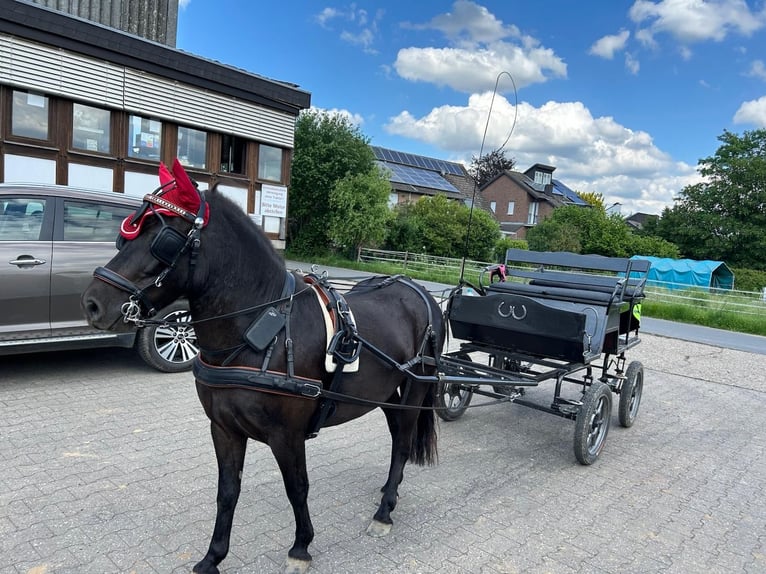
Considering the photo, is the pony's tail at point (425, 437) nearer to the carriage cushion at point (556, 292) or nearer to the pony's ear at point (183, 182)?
the carriage cushion at point (556, 292)

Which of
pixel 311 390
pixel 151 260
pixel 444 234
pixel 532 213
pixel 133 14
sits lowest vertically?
pixel 311 390

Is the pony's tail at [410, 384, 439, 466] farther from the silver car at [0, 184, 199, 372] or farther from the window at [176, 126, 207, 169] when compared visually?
the window at [176, 126, 207, 169]

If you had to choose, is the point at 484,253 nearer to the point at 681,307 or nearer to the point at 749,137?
the point at 681,307

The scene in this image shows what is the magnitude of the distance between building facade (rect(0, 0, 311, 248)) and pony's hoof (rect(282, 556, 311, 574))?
22.2ft

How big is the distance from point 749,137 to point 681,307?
1468 inches

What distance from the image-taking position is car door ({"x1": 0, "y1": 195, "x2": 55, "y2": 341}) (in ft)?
17.5

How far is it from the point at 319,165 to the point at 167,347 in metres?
22.0

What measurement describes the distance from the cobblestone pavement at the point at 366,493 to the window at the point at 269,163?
9.07 m

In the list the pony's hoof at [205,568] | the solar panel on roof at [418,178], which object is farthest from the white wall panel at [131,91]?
the solar panel on roof at [418,178]

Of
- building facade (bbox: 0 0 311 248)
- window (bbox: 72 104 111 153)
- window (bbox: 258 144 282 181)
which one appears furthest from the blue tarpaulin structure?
window (bbox: 72 104 111 153)

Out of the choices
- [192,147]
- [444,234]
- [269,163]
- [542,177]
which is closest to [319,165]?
[444,234]

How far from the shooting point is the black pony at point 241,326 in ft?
7.64

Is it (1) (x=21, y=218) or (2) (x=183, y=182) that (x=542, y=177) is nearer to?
(1) (x=21, y=218)

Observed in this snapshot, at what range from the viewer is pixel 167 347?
259 inches
